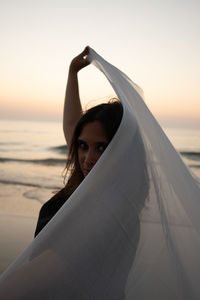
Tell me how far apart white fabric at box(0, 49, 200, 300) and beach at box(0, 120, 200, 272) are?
0.98 feet

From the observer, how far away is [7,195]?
6512mm

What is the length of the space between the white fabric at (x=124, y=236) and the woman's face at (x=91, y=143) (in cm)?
50

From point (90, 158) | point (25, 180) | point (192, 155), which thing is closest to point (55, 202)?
point (90, 158)

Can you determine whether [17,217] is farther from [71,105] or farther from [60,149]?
[60,149]

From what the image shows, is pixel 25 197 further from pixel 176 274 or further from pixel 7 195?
pixel 176 274

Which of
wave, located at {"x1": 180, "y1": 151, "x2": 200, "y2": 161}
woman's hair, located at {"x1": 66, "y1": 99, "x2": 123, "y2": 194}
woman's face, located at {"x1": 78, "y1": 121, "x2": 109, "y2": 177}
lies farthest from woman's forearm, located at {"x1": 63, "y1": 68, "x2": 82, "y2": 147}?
wave, located at {"x1": 180, "y1": 151, "x2": 200, "y2": 161}

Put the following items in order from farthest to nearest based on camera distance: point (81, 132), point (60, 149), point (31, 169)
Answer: point (60, 149)
point (31, 169)
point (81, 132)

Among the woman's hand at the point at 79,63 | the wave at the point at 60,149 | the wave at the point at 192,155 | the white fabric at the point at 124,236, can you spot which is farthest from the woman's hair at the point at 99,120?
the wave at the point at 192,155

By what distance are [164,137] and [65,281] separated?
1.89 feet

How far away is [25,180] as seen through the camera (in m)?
8.55

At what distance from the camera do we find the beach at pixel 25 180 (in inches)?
137

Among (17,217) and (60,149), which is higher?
(17,217)

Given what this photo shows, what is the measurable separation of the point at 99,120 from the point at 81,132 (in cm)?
14

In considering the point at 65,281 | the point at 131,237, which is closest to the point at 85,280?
the point at 65,281
